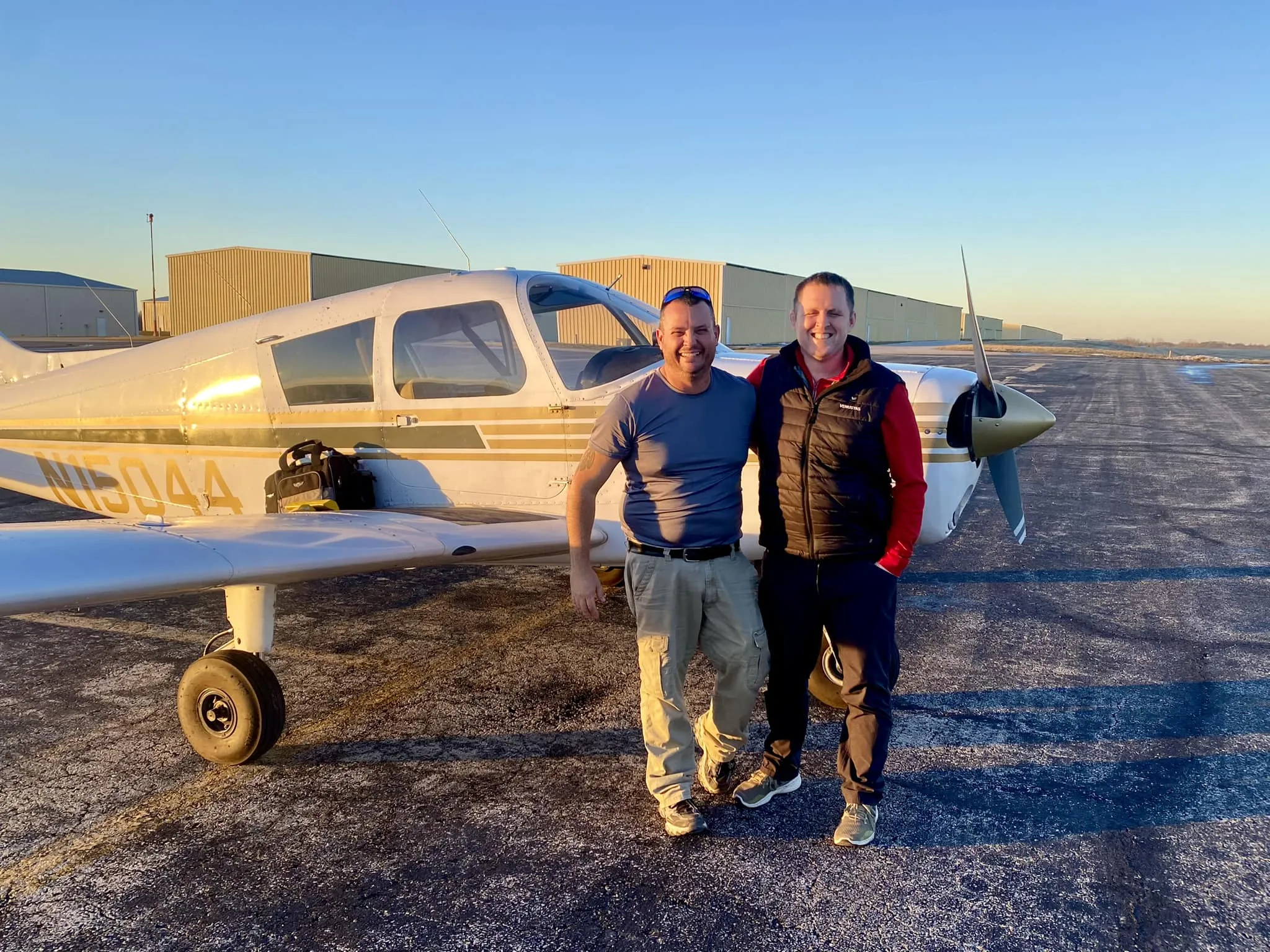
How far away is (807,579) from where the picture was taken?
3213 mm

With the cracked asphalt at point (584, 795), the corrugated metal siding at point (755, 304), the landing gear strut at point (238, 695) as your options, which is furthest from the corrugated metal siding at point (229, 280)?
the landing gear strut at point (238, 695)

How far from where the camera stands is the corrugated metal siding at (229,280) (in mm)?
47156

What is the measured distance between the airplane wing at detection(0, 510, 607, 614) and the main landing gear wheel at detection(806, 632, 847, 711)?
51.7 inches

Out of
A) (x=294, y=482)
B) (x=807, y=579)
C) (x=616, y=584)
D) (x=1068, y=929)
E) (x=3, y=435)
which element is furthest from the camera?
(x=3, y=435)

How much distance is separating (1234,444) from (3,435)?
16.6m

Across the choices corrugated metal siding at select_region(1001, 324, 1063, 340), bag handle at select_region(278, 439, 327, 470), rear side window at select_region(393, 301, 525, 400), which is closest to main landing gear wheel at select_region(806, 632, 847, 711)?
rear side window at select_region(393, 301, 525, 400)

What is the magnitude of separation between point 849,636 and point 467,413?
2.82 metres

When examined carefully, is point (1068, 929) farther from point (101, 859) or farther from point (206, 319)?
point (206, 319)

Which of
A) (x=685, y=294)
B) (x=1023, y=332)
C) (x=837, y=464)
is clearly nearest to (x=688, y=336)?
(x=685, y=294)

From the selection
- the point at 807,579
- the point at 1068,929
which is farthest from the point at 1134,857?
the point at 807,579

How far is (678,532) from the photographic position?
321cm

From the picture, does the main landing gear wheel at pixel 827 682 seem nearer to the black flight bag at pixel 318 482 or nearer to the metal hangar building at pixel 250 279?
the black flight bag at pixel 318 482

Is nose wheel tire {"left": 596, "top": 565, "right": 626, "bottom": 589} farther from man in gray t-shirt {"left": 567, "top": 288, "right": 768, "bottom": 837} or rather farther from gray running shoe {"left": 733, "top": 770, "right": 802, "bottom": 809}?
man in gray t-shirt {"left": 567, "top": 288, "right": 768, "bottom": 837}

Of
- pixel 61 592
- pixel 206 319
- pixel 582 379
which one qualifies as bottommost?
pixel 61 592
